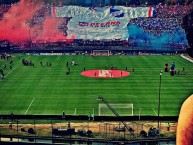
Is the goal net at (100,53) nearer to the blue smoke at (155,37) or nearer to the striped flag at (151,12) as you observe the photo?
the blue smoke at (155,37)

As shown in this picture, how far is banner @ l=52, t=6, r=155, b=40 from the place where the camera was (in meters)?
96.1

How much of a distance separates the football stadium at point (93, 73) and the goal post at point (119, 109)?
0.11m

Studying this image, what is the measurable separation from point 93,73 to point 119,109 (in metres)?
20.3

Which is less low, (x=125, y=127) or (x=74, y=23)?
(x=74, y=23)

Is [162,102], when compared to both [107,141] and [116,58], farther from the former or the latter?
[116,58]

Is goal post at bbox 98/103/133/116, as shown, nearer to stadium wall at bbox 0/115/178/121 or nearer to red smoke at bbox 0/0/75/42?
stadium wall at bbox 0/115/178/121

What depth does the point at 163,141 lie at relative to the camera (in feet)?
87.8

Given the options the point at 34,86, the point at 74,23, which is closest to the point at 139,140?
the point at 34,86

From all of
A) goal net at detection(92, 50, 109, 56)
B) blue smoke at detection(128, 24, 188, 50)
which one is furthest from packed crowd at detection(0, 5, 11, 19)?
blue smoke at detection(128, 24, 188, 50)

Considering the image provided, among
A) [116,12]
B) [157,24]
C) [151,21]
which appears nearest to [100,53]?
[116,12]

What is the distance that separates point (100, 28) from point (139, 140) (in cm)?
7250

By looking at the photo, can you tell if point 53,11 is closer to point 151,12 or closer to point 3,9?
point 3,9

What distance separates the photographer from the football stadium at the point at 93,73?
32.2m

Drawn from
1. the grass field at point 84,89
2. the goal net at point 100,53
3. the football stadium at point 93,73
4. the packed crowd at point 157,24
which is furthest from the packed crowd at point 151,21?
the grass field at point 84,89
